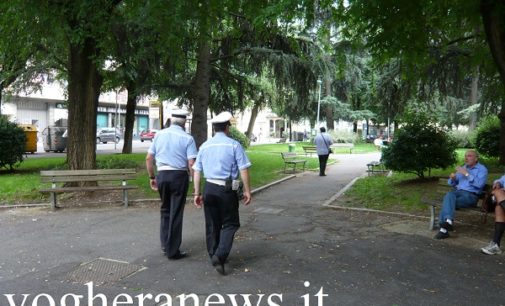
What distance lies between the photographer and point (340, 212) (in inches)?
366

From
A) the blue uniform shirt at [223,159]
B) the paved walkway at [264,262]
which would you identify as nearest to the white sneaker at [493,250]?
the paved walkway at [264,262]

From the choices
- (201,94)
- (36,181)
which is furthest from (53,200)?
(201,94)

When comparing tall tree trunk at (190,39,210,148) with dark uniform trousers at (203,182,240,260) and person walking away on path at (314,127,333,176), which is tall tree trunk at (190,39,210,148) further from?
dark uniform trousers at (203,182,240,260)

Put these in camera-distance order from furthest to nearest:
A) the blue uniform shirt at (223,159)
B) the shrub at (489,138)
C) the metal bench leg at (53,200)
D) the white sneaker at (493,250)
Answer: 1. the shrub at (489,138)
2. the metal bench leg at (53,200)
3. the white sneaker at (493,250)
4. the blue uniform shirt at (223,159)

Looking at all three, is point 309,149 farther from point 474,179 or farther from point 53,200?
point 474,179

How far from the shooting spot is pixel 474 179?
23.4ft

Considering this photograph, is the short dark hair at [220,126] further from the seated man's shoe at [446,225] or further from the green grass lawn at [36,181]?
the green grass lawn at [36,181]

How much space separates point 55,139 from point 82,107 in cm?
2135

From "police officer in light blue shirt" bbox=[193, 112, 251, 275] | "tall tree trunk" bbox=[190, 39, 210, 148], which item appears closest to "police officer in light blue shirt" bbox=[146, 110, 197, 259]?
"police officer in light blue shirt" bbox=[193, 112, 251, 275]

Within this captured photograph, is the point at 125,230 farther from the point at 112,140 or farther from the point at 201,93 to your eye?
the point at 112,140

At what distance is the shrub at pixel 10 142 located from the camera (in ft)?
46.7

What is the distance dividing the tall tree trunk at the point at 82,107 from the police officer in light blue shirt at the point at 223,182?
638 centimetres

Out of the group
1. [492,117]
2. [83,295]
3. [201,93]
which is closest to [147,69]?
[201,93]

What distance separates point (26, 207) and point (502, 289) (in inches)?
343
